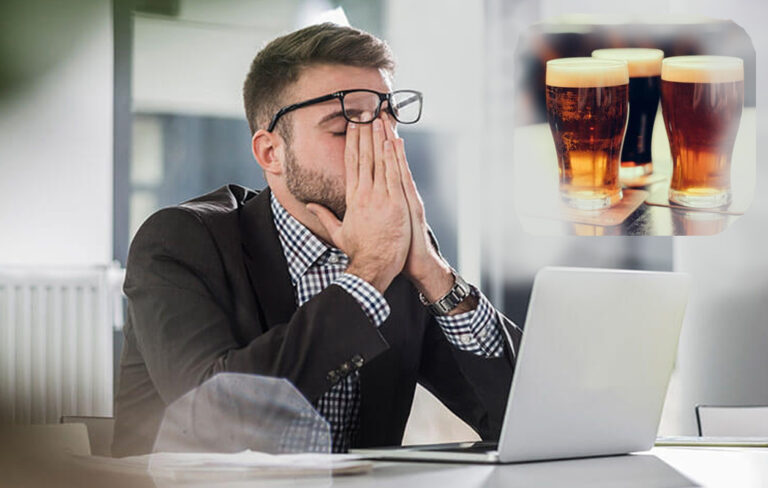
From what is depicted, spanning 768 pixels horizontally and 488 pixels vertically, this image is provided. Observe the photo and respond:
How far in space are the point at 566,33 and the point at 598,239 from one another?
563mm

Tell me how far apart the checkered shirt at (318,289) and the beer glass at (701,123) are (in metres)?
1.44

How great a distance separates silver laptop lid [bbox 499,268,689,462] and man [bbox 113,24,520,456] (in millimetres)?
179

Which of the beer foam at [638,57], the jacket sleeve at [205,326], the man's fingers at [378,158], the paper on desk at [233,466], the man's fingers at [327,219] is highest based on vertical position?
the beer foam at [638,57]

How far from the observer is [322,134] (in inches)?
39.9

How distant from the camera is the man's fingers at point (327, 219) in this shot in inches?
36.9

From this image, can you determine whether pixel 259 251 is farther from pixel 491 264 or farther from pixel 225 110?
pixel 491 264

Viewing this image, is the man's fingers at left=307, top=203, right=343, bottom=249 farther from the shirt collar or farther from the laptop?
the laptop

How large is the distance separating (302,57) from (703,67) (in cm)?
170

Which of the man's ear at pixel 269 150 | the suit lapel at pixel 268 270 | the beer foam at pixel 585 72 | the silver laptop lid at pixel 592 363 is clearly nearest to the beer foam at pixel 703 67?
the beer foam at pixel 585 72

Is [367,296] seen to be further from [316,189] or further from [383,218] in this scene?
[316,189]

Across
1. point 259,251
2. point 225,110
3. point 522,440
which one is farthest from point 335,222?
point 225,110

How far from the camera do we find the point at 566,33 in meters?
2.38

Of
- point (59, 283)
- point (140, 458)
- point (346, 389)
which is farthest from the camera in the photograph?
point (59, 283)

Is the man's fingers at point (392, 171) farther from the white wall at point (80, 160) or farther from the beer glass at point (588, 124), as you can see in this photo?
the white wall at point (80, 160)
